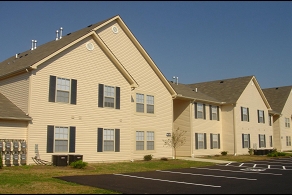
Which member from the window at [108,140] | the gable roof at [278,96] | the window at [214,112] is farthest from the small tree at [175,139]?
the gable roof at [278,96]

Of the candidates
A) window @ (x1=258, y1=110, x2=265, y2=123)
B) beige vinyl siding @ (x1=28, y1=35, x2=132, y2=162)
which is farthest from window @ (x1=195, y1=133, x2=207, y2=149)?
window @ (x1=258, y1=110, x2=265, y2=123)

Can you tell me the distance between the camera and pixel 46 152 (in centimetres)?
1923

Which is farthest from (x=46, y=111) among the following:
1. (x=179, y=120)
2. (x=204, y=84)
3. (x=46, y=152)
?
(x=204, y=84)

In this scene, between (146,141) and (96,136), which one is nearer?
(96,136)

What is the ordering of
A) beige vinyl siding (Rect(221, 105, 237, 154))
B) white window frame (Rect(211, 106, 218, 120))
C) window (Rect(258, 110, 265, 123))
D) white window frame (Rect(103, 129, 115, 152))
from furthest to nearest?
window (Rect(258, 110, 265, 123)) → beige vinyl siding (Rect(221, 105, 237, 154)) → white window frame (Rect(211, 106, 218, 120)) → white window frame (Rect(103, 129, 115, 152))

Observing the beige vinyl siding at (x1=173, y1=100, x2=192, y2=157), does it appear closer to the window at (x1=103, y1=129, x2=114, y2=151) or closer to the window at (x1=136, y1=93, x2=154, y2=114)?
the window at (x1=136, y1=93, x2=154, y2=114)

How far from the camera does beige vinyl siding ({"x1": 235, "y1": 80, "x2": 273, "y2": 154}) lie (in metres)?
34.8

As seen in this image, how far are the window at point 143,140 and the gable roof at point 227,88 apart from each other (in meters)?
11.5

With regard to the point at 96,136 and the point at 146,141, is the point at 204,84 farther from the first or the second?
the point at 96,136

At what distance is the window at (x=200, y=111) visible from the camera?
3172 cm

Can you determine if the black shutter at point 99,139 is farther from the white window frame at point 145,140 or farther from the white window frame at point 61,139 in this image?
the white window frame at point 145,140

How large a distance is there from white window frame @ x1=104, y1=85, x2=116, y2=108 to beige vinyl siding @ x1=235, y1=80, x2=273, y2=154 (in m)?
16.0

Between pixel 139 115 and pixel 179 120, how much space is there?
6926 mm

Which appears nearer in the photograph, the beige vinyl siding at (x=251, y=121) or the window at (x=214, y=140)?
the window at (x=214, y=140)
